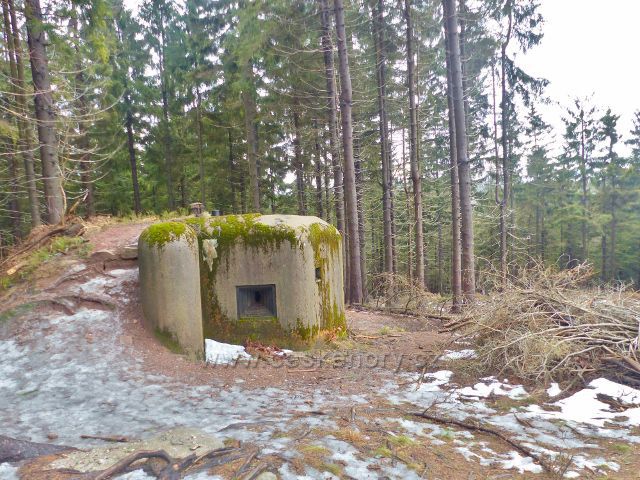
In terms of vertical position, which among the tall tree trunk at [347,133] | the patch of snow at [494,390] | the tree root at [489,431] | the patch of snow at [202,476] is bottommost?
the patch of snow at [494,390]

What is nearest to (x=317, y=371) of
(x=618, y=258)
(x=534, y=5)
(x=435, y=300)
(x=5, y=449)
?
(x=5, y=449)

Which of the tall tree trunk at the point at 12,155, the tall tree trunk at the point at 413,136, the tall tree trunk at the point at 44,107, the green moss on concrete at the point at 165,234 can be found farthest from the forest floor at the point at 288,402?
the tall tree trunk at the point at 413,136

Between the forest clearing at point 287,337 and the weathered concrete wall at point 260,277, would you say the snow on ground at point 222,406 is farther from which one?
the weathered concrete wall at point 260,277

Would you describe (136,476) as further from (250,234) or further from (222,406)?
(250,234)

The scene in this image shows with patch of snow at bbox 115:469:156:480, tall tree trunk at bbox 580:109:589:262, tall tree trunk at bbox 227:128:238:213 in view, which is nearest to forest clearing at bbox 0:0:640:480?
patch of snow at bbox 115:469:156:480

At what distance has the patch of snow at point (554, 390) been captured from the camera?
184 inches

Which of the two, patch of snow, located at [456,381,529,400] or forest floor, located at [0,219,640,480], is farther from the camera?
patch of snow, located at [456,381,529,400]

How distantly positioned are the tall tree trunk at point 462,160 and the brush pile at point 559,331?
3.02 metres

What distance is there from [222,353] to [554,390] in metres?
4.71

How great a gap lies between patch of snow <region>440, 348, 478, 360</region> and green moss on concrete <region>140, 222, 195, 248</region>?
15.0 ft

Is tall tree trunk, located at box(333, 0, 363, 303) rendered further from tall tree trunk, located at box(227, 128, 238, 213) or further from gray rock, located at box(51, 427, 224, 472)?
tall tree trunk, located at box(227, 128, 238, 213)

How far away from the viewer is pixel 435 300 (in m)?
12.9

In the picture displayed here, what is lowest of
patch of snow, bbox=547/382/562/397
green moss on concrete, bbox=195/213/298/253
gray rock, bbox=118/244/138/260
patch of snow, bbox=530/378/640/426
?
patch of snow, bbox=547/382/562/397

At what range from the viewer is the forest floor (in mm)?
3172
